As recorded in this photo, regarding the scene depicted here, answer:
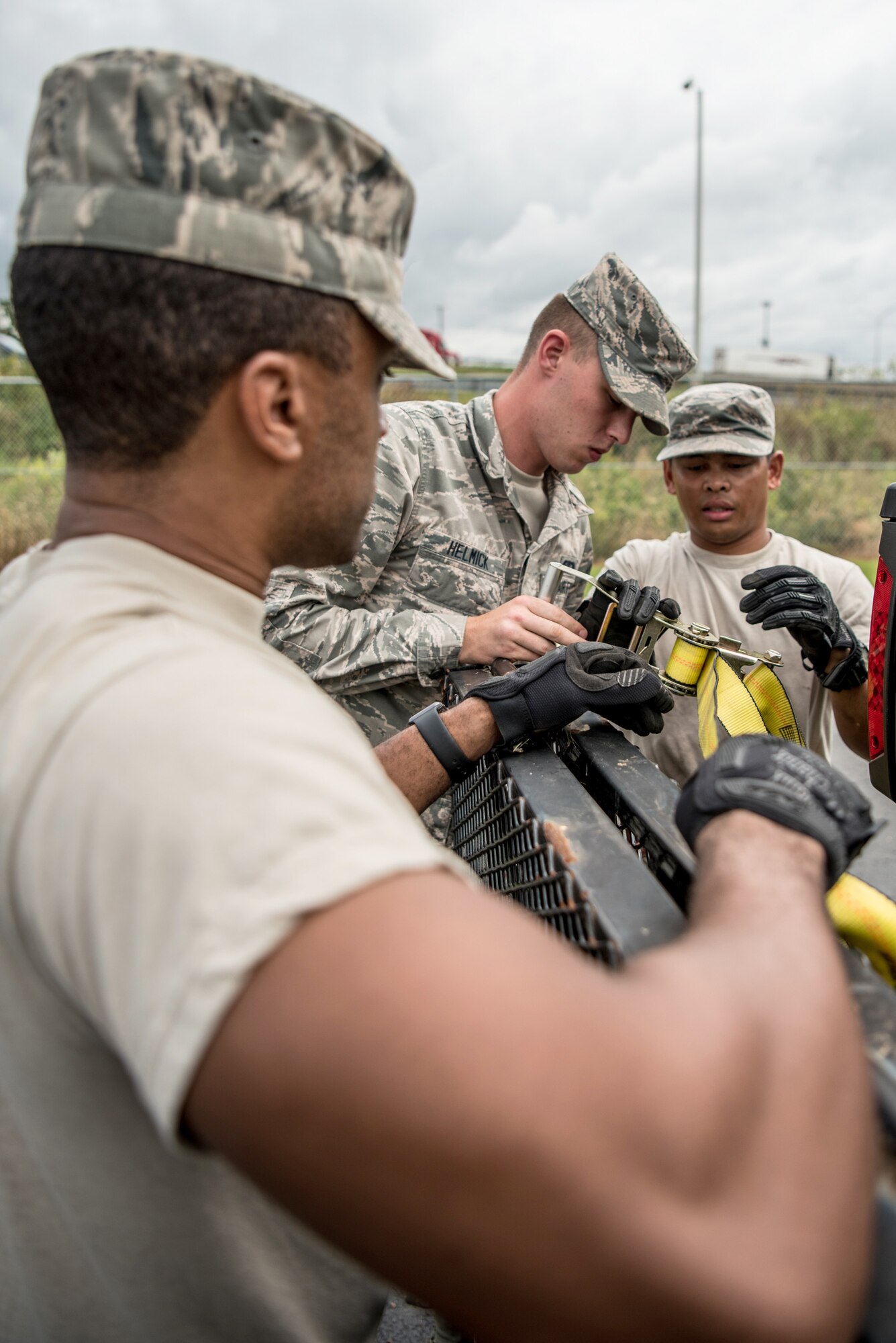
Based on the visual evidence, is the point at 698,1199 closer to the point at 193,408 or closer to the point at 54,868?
the point at 54,868

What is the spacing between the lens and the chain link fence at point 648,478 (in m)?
10.2

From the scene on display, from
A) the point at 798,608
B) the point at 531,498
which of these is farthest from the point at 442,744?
the point at 531,498

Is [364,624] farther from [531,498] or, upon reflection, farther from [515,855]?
[515,855]

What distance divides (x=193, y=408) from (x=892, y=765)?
1.82 meters

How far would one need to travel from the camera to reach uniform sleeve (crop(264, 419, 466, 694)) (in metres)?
2.46

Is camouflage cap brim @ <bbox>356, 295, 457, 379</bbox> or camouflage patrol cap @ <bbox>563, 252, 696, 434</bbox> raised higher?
camouflage patrol cap @ <bbox>563, 252, 696, 434</bbox>

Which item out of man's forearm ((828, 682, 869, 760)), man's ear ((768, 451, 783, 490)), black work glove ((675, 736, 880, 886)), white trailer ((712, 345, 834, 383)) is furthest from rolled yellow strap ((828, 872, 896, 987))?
Result: white trailer ((712, 345, 834, 383))

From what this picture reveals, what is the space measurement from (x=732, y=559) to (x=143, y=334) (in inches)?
107

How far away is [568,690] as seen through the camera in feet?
5.85

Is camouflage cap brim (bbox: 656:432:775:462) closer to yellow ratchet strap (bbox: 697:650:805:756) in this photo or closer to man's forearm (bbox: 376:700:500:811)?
yellow ratchet strap (bbox: 697:650:805:756)

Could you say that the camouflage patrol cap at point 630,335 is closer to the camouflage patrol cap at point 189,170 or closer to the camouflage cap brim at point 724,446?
the camouflage cap brim at point 724,446

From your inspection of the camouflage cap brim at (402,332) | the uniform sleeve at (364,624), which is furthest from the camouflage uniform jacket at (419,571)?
the camouflage cap brim at (402,332)

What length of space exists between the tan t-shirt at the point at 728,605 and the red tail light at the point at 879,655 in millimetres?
694

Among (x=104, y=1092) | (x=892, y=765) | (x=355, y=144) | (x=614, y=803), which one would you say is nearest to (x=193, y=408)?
(x=355, y=144)
